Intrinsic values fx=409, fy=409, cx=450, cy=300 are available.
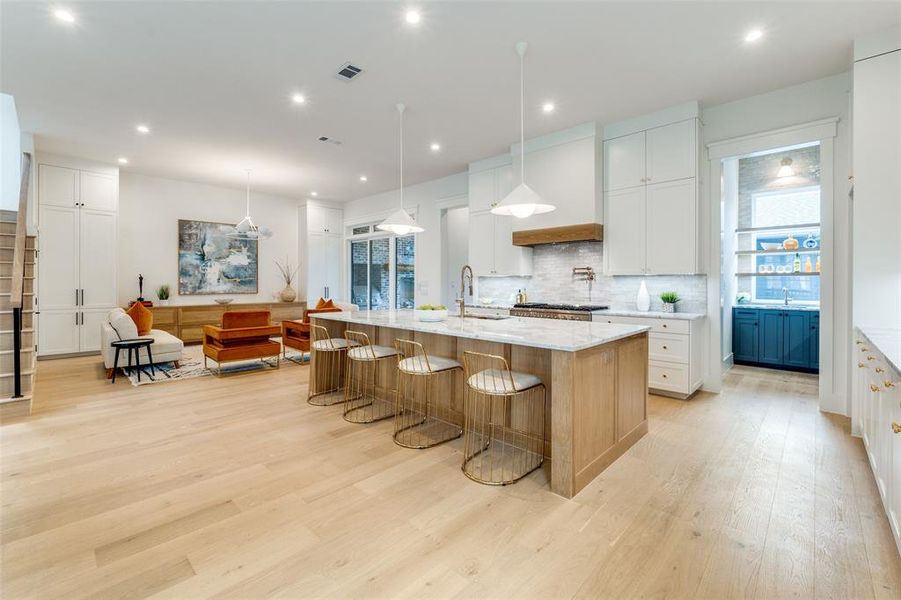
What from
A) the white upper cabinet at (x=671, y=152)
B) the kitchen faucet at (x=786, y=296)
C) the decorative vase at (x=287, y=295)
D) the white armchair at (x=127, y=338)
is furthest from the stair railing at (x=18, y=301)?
the kitchen faucet at (x=786, y=296)

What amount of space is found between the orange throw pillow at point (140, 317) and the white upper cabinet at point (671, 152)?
6.61 metres

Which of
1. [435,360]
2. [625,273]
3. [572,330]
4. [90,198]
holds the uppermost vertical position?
[90,198]

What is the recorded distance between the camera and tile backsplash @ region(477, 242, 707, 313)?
4.71 m

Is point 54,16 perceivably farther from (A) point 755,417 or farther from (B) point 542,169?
(A) point 755,417

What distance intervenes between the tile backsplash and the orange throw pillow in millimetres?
4930

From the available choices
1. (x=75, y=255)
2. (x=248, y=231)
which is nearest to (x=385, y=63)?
(x=248, y=231)

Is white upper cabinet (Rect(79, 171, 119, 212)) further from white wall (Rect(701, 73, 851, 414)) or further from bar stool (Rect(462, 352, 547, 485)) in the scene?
white wall (Rect(701, 73, 851, 414))

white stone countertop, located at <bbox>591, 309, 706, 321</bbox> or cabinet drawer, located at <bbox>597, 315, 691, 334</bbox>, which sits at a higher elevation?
white stone countertop, located at <bbox>591, 309, 706, 321</bbox>

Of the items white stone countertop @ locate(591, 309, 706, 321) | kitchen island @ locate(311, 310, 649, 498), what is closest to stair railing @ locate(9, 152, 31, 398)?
kitchen island @ locate(311, 310, 649, 498)

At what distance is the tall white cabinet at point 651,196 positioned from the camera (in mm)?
4434

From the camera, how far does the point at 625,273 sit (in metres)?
4.95

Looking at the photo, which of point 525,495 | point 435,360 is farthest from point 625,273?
point 525,495

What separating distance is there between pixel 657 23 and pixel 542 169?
240 cm

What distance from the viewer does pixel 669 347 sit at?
4332mm
